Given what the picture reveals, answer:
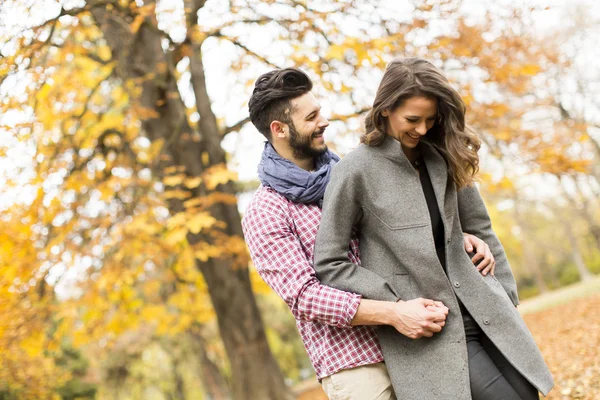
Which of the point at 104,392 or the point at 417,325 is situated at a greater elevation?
the point at 417,325

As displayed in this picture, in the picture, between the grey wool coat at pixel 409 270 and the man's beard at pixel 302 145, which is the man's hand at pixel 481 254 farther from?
the man's beard at pixel 302 145

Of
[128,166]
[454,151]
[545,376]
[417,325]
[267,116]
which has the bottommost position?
[545,376]

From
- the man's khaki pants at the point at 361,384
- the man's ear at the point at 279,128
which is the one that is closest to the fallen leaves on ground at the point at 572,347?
the man's khaki pants at the point at 361,384

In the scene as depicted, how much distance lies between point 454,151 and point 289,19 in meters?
4.76

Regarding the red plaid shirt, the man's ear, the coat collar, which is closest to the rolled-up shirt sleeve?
the red plaid shirt

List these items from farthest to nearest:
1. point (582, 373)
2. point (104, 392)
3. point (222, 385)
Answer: point (104, 392) < point (222, 385) < point (582, 373)

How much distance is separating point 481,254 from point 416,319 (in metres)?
0.52

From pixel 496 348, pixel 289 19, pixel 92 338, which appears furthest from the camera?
pixel 92 338

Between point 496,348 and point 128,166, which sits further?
point 128,166

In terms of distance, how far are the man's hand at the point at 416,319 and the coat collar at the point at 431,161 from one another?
0.43 meters

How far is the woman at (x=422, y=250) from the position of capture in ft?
7.91

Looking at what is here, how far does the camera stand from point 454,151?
8.41 ft

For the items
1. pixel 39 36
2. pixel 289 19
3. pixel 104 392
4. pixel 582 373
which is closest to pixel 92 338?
pixel 39 36

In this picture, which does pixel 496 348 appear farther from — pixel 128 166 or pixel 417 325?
pixel 128 166
